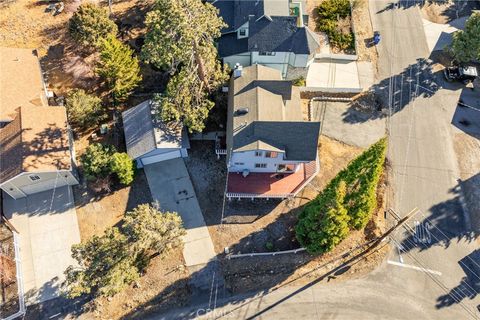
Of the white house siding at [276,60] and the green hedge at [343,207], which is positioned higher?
the white house siding at [276,60]

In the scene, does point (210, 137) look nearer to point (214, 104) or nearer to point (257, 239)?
point (214, 104)

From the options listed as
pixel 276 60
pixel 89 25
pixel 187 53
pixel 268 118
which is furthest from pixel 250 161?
pixel 89 25

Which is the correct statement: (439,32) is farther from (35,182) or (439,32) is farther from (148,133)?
(35,182)

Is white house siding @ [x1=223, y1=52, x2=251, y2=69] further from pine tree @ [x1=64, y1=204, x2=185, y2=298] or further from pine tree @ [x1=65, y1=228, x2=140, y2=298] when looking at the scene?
pine tree @ [x1=65, y1=228, x2=140, y2=298]

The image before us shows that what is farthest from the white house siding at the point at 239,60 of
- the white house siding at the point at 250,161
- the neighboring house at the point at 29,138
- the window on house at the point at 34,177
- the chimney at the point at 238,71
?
the window on house at the point at 34,177

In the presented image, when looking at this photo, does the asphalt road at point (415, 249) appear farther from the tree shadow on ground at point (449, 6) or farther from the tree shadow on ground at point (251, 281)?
the tree shadow on ground at point (449, 6)

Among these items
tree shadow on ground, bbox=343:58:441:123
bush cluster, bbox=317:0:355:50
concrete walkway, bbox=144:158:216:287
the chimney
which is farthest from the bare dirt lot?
bush cluster, bbox=317:0:355:50
